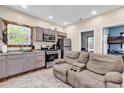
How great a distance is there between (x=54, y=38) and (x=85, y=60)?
3.16 m

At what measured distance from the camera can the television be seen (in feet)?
13.0

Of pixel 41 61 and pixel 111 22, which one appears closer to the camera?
pixel 111 22

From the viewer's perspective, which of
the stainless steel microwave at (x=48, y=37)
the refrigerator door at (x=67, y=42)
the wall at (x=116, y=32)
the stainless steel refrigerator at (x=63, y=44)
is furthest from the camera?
the wall at (x=116, y=32)

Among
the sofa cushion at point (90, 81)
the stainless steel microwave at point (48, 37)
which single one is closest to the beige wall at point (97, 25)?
the stainless steel microwave at point (48, 37)

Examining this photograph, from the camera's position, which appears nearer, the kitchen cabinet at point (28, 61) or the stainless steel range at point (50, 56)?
the kitchen cabinet at point (28, 61)

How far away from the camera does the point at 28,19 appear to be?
15.4ft

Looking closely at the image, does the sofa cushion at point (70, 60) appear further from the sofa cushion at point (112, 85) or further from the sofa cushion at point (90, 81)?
the sofa cushion at point (112, 85)

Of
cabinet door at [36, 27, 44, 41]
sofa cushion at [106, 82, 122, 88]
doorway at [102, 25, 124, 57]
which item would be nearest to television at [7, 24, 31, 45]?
cabinet door at [36, 27, 44, 41]

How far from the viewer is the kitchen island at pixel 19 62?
3.08m

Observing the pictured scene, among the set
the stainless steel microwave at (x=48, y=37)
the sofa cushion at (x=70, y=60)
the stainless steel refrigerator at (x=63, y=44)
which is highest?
the stainless steel microwave at (x=48, y=37)

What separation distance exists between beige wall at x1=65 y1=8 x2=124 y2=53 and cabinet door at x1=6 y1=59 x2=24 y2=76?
360 centimetres

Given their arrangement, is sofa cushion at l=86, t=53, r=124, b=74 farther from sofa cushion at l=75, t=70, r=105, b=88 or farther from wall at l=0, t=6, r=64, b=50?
wall at l=0, t=6, r=64, b=50
